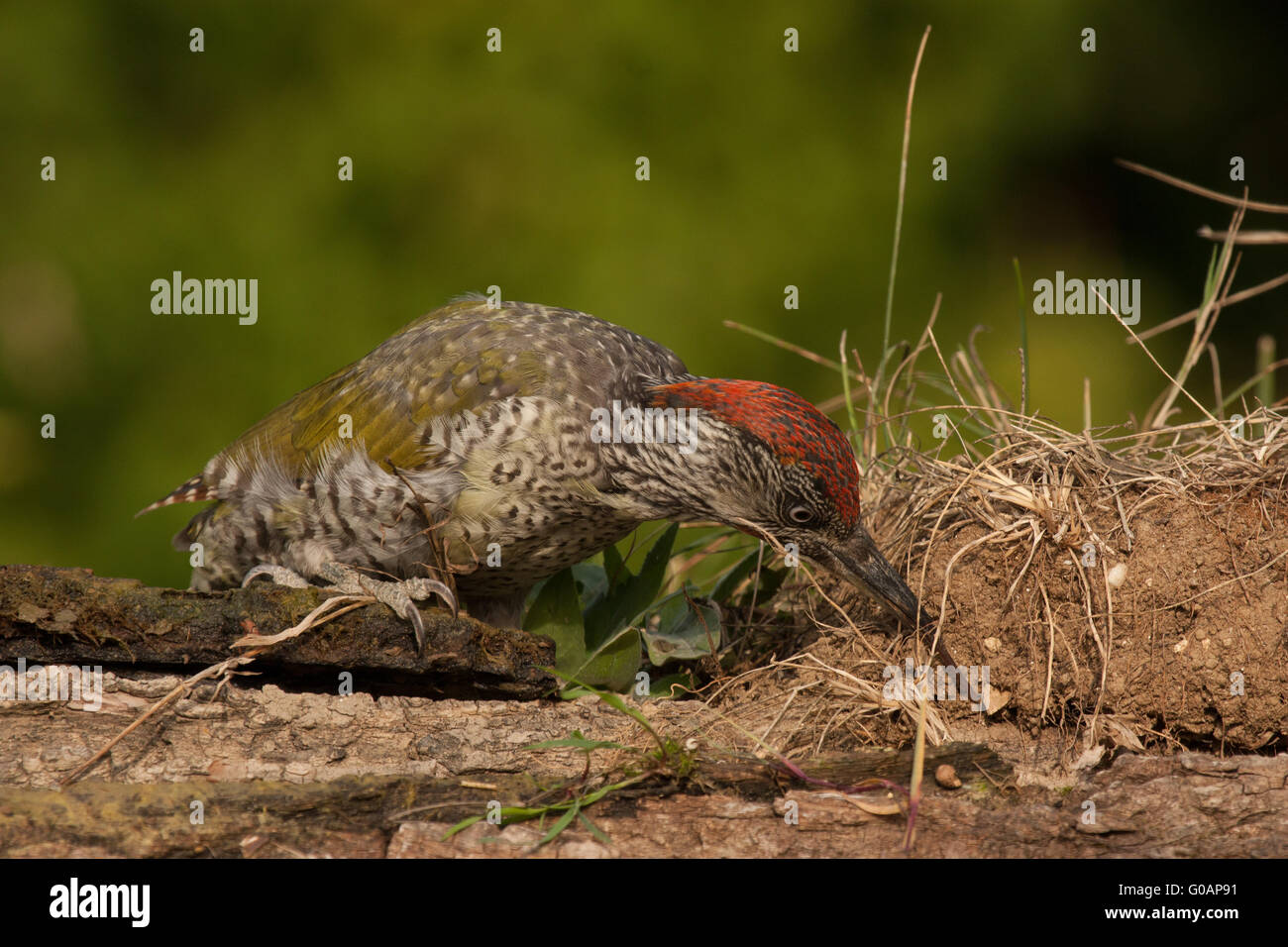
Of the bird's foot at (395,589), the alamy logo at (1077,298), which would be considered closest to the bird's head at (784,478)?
the bird's foot at (395,589)

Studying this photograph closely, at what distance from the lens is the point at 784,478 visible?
3.39 metres

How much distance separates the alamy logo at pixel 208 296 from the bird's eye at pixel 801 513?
3.19 meters

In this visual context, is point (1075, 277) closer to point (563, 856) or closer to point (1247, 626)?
point (1247, 626)

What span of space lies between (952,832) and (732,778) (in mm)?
487

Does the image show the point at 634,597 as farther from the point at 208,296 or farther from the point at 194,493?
the point at 208,296

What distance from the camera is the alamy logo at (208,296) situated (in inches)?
213

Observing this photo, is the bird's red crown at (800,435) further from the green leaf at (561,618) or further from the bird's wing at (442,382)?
the green leaf at (561,618)

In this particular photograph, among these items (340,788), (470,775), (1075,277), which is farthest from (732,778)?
(1075,277)

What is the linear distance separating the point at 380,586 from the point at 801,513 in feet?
4.18

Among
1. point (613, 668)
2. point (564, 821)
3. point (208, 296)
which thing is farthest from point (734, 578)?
point (208, 296)

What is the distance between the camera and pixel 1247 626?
9.46ft

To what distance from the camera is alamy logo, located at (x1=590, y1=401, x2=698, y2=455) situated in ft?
11.8

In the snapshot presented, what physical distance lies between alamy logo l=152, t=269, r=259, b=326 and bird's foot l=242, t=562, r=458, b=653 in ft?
6.23

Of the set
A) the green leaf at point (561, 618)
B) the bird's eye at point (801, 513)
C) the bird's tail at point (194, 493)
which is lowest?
the green leaf at point (561, 618)
